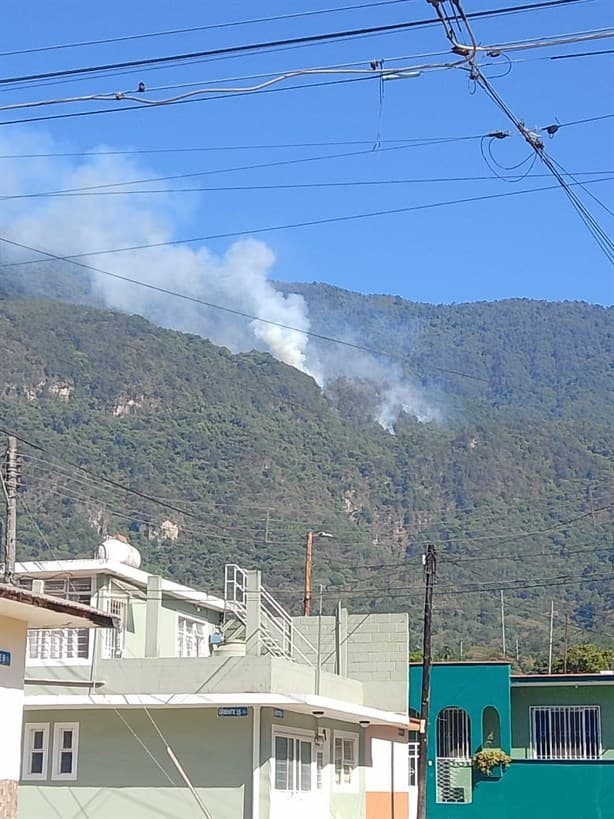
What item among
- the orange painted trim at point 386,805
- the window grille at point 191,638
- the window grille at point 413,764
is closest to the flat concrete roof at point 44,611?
the window grille at point 191,638

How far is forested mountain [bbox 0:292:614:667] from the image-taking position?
10156 cm

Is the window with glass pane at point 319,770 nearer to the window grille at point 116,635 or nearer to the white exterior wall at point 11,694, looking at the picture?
the window grille at point 116,635

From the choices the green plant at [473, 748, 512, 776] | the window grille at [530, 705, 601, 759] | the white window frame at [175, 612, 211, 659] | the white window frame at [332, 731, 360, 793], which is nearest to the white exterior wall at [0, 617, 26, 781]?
the white window frame at [175, 612, 211, 659]

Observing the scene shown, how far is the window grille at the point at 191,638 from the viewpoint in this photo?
3456 cm

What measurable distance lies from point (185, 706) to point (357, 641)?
1108 centimetres

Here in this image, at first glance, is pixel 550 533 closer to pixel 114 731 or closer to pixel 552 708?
pixel 552 708

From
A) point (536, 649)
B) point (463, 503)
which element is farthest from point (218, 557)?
point (463, 503)

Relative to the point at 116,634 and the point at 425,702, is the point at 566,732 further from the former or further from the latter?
the point at 116,634

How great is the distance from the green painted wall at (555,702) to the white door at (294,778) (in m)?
11.3

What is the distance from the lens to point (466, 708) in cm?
4034

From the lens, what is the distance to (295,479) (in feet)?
461

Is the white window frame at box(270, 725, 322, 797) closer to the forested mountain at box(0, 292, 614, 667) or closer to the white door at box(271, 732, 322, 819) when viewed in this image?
the white door at box(271, 732, 322, 819)

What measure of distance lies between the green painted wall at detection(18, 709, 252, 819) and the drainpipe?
0.10 metres

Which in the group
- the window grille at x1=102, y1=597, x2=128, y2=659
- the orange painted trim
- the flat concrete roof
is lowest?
the orange painted trim
